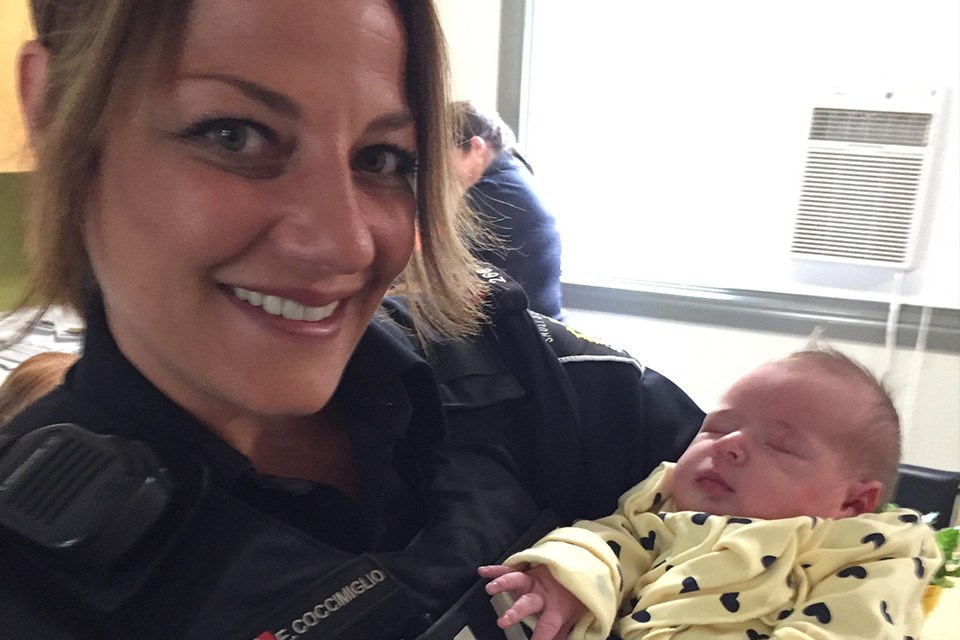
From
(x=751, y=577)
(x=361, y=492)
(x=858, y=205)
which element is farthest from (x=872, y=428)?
(x=858, y=205)

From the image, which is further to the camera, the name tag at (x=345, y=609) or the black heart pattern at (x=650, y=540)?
the black heart pattern at (x=650, y=540)

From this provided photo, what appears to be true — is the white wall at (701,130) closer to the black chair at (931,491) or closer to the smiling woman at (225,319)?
the black chair at (931,491)

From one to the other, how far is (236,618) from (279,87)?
439 millimetres

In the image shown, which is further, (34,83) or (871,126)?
(871,126)

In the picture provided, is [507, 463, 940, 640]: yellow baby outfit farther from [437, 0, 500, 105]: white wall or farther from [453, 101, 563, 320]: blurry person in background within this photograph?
[437, 0, 500, 105]: white wall

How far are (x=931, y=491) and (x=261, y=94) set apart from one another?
46.0 inches

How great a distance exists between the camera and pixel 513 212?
221cm

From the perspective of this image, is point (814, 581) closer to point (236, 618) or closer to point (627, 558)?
point (627, 558)

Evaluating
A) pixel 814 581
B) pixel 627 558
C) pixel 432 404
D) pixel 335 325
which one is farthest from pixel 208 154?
pixel 814 581

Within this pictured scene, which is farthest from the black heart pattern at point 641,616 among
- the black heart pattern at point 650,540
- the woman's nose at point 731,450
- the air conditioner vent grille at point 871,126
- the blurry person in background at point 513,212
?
the air conditioner vent grille at point 871,126

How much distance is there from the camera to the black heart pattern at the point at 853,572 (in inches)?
35.9

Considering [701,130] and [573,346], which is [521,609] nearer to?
[573,346]

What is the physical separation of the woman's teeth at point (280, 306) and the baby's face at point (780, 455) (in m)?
A: 0.53

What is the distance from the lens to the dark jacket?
2197mm
